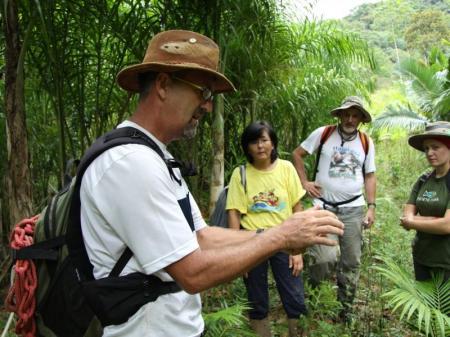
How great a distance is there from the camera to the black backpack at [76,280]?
1.43 metres

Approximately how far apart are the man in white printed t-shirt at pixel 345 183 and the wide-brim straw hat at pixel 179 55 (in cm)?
265

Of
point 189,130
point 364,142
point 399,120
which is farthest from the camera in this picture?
point 399,120

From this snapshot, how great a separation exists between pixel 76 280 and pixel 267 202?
225 cm

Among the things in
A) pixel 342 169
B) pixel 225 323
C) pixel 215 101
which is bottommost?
pixel 225 323

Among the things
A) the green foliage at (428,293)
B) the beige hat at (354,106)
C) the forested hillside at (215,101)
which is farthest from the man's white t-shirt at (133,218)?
the beige hat at (354,106)

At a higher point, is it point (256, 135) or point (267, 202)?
point (256, 135)

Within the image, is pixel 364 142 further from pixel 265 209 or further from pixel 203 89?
pixel 203 89

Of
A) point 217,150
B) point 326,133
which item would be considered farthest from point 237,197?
point 326,133

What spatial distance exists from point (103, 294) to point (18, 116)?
177 centimetres

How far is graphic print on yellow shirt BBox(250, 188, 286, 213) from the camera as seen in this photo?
11.8ft

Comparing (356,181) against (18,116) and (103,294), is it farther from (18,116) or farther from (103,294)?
(103,294)

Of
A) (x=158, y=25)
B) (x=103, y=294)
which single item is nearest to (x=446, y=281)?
(x=103, y=294)

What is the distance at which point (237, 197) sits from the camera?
11.9ft

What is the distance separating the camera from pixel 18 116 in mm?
2775
